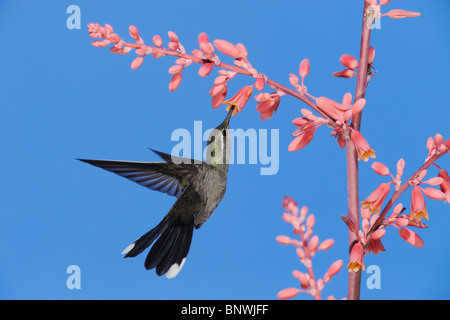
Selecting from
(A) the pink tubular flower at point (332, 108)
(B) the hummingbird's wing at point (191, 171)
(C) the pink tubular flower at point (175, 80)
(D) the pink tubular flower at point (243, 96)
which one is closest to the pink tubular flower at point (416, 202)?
(A) the pink tubular flower at point (332, 108)

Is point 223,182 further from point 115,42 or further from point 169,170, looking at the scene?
point 115,42

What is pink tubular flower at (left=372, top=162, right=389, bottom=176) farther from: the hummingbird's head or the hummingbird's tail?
the hummingbird's tail

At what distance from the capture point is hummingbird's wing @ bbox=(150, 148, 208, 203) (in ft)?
3.03

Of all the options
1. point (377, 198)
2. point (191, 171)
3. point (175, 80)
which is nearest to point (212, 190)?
point (191, 171)

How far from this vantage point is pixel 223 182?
1.01 meters

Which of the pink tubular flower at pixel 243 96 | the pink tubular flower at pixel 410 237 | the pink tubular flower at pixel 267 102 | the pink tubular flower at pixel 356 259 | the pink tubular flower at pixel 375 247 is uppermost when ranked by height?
the pink tubular flower at pixel 243 96

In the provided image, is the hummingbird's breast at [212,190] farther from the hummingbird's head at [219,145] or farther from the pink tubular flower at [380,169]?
the pink tubular flower at [380,169]

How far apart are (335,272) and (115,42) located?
40 cm

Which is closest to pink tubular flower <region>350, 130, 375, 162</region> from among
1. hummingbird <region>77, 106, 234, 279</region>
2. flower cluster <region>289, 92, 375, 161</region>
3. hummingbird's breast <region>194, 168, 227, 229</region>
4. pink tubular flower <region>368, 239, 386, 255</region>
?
flower cluster <region>289, 92, 375, 161</region>

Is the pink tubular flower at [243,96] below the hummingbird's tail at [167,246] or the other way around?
the other way around

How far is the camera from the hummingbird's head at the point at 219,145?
91cm
